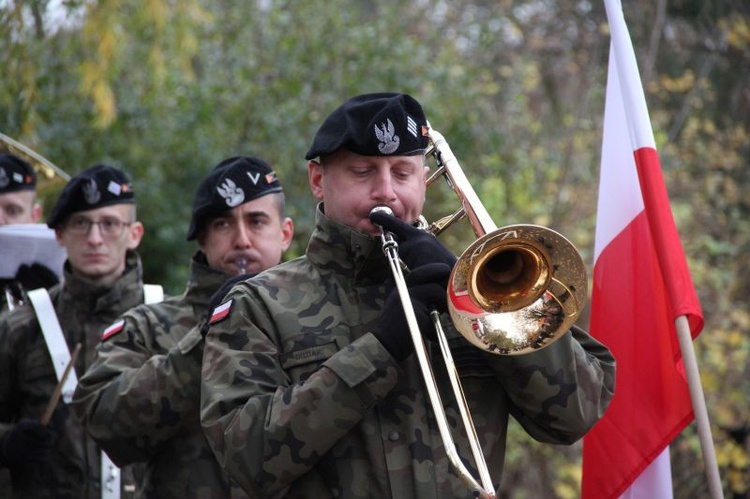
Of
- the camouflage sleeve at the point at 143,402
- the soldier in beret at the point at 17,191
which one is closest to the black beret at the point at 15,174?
the soldier in beret at the point at 17,191

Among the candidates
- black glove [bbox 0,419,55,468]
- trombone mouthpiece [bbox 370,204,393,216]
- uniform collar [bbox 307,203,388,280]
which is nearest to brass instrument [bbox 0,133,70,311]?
black glove [bbox 0,419,55,468]

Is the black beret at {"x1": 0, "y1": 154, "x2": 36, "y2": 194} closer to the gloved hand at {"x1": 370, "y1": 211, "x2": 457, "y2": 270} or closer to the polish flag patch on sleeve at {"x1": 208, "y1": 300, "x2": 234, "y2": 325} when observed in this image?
the polish flag patch on sleeve at {"x1": 208, "y1": 300, "x2": 234, "y2": 325}

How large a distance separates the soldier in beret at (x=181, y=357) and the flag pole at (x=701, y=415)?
1.43 m

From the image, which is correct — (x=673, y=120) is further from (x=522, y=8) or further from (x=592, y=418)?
(x=592, y=418)

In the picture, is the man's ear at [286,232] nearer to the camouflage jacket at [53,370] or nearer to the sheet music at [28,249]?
the camouflage jacket at [53,370]

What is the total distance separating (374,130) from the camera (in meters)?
3.28

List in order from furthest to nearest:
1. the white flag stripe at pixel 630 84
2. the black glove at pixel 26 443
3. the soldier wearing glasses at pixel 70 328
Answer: the soldier wearing glasses at pixel 70 328, the black glove at pixel 26 443, the white flag stripe at pixel 630 84

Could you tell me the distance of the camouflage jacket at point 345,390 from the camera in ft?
9.84

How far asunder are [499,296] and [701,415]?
916 millimetres

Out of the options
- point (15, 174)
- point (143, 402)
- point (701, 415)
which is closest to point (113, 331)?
point (143, 402)

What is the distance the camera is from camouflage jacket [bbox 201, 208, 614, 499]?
118 inches

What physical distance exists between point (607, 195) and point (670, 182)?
7630mm

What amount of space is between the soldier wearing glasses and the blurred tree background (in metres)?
3.61

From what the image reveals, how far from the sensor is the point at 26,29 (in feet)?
30.3
